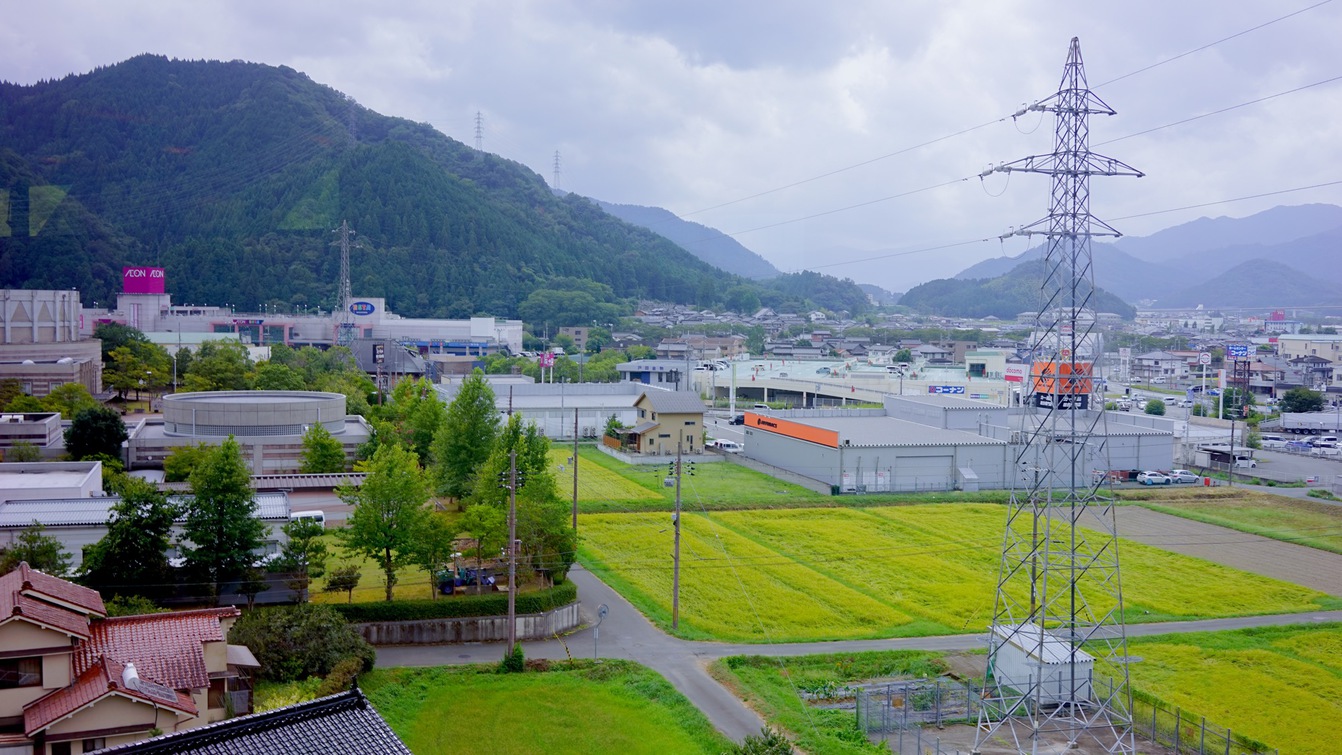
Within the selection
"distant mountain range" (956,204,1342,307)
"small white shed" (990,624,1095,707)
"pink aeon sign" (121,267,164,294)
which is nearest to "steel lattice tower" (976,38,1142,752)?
"small white shed" (990,624,1095,707)

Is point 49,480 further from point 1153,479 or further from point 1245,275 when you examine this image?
point 1245,275

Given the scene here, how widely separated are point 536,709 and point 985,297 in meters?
138

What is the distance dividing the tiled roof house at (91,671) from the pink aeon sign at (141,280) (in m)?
66.6

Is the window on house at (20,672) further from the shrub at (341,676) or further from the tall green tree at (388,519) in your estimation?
the tall green tree at (388,519)

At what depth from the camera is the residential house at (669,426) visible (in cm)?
3466

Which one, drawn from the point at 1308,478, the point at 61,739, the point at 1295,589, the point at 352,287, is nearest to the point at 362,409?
the point at 61,739

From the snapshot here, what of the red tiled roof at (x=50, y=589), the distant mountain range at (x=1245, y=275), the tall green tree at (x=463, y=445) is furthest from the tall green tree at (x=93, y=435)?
the distant mountain range at (x=1245, y=275)

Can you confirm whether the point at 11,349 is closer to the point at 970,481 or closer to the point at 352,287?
the point at 970,481

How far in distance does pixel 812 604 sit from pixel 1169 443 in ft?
70.2

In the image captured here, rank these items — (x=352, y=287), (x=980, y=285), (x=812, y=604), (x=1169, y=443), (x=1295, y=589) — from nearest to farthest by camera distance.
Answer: (x=812, y=604), (x=1295, y=589), (x=1169, y=443), (x=352, y=287), (x=980, y=285)

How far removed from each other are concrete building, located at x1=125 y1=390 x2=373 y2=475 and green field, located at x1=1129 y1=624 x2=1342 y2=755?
21711mm

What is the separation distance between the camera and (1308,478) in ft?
102

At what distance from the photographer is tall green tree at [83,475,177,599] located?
544 inches

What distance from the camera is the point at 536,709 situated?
12102mm
